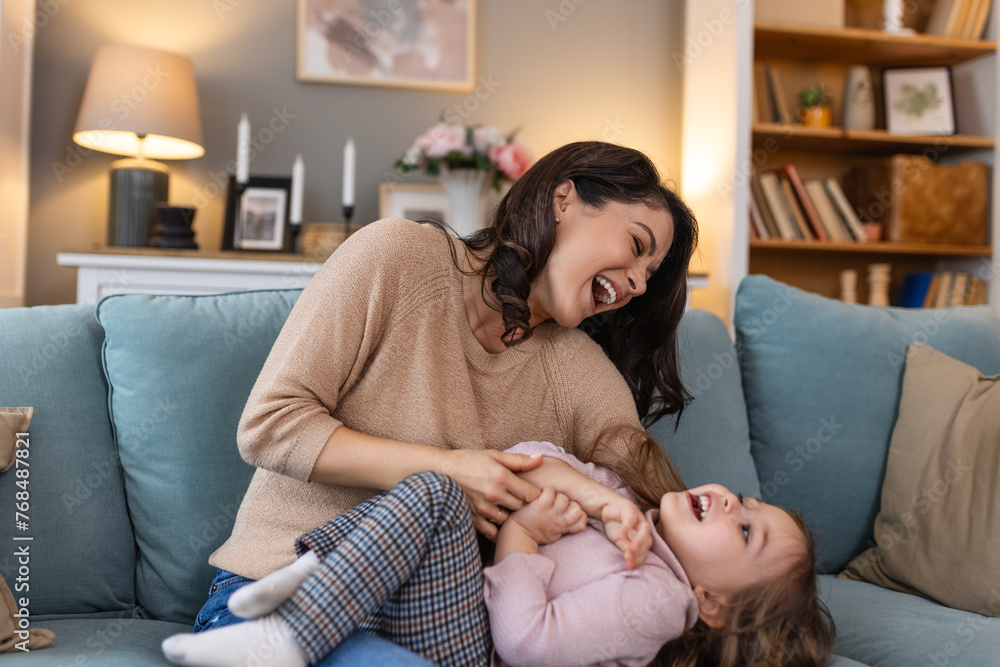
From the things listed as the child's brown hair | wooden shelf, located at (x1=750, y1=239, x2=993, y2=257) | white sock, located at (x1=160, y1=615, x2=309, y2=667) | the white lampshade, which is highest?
the white lampshade

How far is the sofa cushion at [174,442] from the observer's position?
4.54 ft

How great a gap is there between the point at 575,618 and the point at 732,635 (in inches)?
10.7

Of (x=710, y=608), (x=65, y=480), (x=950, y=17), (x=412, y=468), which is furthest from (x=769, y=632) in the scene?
(x=950, y=17)

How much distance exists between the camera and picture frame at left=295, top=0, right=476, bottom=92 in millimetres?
3002

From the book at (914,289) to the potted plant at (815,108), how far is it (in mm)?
756

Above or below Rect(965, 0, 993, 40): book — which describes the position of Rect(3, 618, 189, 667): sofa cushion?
below

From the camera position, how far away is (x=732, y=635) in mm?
1138

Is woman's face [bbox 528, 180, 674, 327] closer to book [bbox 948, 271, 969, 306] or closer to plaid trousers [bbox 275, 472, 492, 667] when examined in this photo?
plaid trousers [bbox 275, 472, 492, 667]

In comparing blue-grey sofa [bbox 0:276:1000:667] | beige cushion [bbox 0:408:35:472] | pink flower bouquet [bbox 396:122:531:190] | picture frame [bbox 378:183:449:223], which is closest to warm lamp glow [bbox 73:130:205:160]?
picture frame [bbox 378:183:449:223]

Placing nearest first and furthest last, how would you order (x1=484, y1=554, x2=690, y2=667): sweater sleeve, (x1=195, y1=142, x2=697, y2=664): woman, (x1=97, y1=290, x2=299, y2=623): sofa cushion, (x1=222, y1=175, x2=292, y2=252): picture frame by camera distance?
(x1=484, y1=554, x2=690, y2=667): sweater sleeve < (x1=195, y1=142, x2=697, y2=664): woman < (x1=97, y1=290, x2=299, y2=623): sofa cushion < (x1=222, y1=175, x2=292, y2=252): picture frame

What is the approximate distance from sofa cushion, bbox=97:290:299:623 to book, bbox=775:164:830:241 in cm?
239

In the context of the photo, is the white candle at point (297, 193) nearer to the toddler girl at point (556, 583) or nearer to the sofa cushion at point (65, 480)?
the sofa cushion at point (65, 480)

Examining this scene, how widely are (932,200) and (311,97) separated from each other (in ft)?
8.12

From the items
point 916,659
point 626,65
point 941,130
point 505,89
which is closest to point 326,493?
point 916,659
